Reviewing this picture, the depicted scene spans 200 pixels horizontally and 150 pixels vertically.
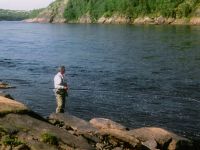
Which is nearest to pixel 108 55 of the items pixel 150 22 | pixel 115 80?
pixel 115 80

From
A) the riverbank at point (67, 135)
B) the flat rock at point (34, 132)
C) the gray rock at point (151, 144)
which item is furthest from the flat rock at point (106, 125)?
the flat rock at point (34, 132)

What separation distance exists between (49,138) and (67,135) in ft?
4.52

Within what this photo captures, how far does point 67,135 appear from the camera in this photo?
17.3m

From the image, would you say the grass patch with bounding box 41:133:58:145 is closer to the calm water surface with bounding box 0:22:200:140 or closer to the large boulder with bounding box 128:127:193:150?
the large boulder with bounding box 128:127:193:150

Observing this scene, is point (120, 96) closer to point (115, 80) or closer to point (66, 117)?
point (115, 80)

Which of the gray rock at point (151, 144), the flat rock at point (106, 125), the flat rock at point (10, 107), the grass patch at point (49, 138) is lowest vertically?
the gray rock at point (151, 144)

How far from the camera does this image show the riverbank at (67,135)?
15.8m

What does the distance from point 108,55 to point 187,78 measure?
2325 centimetres

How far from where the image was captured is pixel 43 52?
7125cm

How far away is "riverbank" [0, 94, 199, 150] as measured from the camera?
1578cm

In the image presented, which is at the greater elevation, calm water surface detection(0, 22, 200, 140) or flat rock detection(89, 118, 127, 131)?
flat rock detection(89, 118, 127, 131)

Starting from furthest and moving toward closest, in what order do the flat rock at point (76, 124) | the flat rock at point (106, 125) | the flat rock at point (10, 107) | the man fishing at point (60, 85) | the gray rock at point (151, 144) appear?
the man fishing at point (60, 85) → the flat rock at point (106, 125) → the flat rock at point (76, 124) → the gray rock at point (151, 144) → the flat rock at point (10, 107)

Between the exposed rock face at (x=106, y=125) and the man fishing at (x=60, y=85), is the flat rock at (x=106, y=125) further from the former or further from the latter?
the man fishing at (x=60, y=85)

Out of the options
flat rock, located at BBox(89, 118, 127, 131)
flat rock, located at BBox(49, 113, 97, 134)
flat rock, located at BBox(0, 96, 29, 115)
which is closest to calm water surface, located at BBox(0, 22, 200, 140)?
flat rock, located at BBox(89, 118, 127, 131)
